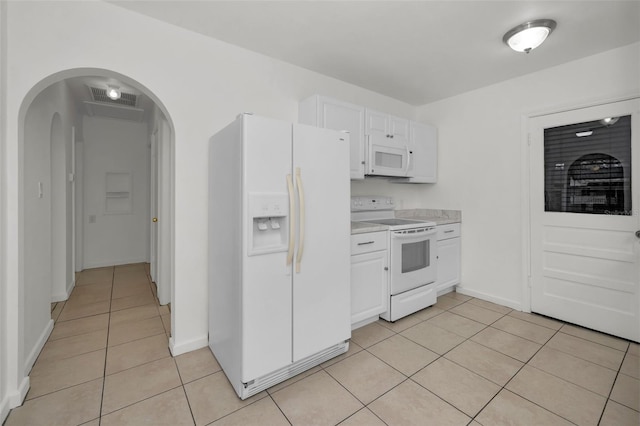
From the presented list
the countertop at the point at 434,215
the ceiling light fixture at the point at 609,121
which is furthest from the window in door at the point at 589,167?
the countertop at the point at 434,215

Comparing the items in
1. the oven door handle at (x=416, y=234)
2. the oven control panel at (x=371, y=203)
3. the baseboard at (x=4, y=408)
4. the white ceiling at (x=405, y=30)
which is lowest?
the baseboard at (x=4, y=408)

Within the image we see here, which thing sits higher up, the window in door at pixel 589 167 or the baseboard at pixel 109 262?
the window in door at pixel 589 167

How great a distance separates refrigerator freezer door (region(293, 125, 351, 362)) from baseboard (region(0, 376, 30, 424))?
1.60m

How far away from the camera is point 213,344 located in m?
2.20

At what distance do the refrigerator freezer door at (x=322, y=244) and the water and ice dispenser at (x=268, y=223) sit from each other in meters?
0.14

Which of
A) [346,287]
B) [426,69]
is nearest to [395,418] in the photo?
[346,287]

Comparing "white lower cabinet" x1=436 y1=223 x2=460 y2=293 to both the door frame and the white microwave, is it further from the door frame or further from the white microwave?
the white microwave

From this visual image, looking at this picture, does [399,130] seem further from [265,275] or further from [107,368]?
[107,368]

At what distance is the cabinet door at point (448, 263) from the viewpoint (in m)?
3.32

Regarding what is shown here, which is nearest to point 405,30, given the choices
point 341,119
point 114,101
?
point 341,119

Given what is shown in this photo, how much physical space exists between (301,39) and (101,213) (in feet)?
15.6

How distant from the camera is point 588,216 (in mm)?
2629

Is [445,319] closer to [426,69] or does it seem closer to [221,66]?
[426,69]

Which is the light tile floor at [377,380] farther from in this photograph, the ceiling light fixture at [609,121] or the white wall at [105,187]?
the white wall at [105,187]
